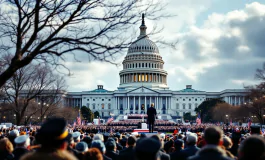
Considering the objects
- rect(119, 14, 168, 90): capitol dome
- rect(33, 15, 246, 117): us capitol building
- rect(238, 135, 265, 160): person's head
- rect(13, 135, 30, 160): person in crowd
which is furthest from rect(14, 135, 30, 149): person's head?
rect(119, 14, 168, 90): capitol dome

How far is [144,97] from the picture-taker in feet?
505

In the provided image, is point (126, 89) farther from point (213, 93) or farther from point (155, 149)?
point (155, 149)

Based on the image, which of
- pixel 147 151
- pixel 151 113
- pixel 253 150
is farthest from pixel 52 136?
pixel 151 113

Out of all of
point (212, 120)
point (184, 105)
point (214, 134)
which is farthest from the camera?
point (184, 105)

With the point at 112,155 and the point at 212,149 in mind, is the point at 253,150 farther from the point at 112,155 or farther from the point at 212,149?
the point at 112,155

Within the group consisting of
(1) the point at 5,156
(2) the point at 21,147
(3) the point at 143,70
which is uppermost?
(3) the point at 143,70

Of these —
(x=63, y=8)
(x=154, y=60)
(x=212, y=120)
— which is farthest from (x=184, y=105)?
(x=63, y=8)

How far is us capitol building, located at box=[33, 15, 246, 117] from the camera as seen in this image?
155m

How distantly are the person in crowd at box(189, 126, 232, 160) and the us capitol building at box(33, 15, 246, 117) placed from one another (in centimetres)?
14699

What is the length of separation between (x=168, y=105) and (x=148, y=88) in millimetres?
10458

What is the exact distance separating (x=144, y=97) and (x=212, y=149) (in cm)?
14794

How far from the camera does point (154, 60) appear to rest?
537 ft

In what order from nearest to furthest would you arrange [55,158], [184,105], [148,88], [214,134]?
[55,158] → [214,134] → [148,88] → [184,105]

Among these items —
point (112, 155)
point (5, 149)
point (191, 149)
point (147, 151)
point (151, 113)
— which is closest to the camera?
point (147, 151)
